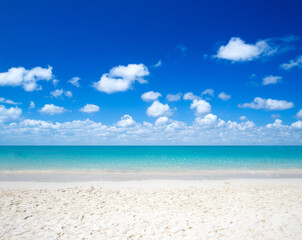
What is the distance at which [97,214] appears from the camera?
7754 millimetres

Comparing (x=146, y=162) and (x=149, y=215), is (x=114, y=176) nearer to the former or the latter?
(x=149, y=215)

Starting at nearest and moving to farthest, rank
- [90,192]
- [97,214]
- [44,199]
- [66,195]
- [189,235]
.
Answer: [189,235]
[97,214]
[44,199]
[66,195]
[90,192]

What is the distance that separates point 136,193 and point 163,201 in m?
2.21

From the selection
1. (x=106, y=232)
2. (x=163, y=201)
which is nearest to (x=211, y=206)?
(x=163, y=201)

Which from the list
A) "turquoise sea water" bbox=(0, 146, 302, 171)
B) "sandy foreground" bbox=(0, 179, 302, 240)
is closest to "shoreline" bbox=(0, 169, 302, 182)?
"turquoise sea water" bbox=(0, 146, 302, 171)

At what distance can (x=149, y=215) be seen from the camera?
7684 millimetres

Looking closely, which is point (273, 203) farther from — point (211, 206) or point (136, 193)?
point (136, 193)

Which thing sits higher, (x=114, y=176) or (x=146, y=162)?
(x=146, y=162)

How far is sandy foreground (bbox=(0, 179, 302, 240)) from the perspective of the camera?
20.2ft

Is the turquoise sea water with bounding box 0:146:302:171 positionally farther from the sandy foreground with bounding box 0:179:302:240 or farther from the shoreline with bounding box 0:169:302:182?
the sandy foreground with bounding box 0:179:302:240

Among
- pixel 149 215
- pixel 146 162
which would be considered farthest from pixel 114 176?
pixel 146 162

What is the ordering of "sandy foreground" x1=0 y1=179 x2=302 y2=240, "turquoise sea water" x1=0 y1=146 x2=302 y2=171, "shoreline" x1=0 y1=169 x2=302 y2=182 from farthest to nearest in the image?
1. "turquoise sea water" x1=0 y1=146 x2=302 y2=171
2. "shoreline" x1=0 y1=169 x2=302 y2=182
3. "sandy foreground" x1=0 y1=179 x2=302 y2=240

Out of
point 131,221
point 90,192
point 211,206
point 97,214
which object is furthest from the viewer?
point 90,192

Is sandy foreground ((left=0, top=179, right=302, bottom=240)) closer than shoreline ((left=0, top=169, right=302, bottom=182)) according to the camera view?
Yes
